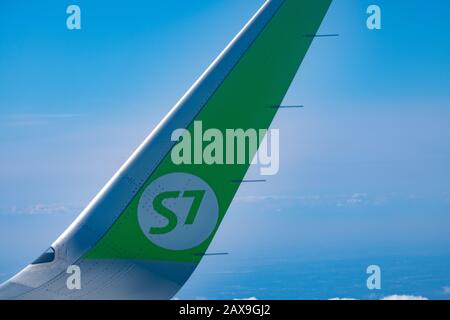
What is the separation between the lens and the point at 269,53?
4789mm

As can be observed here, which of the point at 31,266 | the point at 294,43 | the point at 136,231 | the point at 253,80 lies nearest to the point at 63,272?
the point at 31,266

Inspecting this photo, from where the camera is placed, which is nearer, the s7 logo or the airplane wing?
the airplane wing

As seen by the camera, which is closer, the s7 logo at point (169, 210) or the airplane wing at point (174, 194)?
the airplane wing at point (174, 194)

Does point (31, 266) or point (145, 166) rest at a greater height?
point (145, 166)

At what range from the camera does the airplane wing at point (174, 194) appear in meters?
4.46

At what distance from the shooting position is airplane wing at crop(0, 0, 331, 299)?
176 inches

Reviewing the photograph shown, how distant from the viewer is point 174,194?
4617 mm

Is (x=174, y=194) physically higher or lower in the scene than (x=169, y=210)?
higher
